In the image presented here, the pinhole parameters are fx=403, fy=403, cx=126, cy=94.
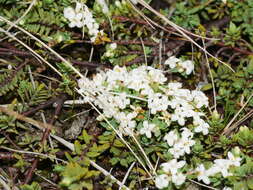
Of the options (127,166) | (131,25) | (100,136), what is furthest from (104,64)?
(127,166)

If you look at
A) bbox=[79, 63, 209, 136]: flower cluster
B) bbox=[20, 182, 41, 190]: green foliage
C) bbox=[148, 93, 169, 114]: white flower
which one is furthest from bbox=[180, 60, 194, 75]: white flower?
bbox=[20, 182, 41, 190]: green foliage

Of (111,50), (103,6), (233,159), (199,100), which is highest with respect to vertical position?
(103,6)

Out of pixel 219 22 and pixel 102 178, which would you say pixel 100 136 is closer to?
pixel 102 178

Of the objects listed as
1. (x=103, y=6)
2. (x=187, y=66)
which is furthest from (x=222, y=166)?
(x=103, y=6)

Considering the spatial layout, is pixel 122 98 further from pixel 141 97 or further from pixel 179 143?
pixel 179 143

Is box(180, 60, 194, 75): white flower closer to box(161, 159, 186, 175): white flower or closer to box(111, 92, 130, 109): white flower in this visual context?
box(111, 92, 130, 109): white flower

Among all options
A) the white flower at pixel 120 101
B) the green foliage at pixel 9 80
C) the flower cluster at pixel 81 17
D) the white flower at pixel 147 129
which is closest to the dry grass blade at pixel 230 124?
the white flower at pixel 147 129

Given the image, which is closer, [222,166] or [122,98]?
[222,166]
